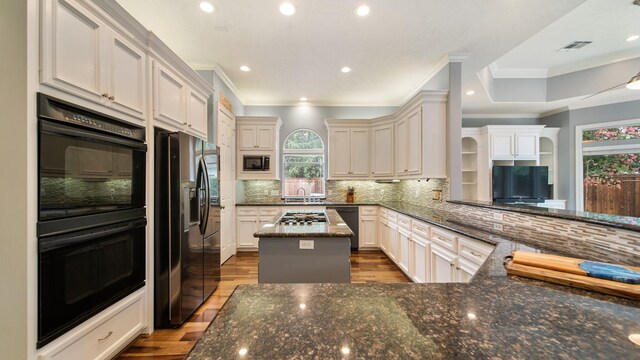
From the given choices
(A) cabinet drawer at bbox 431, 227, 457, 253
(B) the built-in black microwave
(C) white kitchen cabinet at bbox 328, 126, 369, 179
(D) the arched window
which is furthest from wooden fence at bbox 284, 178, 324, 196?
(A) cabinet drawer at bbox 431, 227, 457, 253

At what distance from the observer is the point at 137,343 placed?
1.93m

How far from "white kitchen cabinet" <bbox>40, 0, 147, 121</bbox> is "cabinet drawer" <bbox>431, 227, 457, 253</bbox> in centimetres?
290

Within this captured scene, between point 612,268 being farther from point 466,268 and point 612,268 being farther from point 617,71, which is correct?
point 617,71

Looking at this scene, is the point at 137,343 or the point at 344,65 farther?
the point at 344,65

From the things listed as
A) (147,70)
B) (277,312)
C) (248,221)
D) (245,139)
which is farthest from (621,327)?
(245,139)

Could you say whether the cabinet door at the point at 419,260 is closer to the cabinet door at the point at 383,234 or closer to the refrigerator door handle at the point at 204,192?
the cabinet door at the point at 383,234

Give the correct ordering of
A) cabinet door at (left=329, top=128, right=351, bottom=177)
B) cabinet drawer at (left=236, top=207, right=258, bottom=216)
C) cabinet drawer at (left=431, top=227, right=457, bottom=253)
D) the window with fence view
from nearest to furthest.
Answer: cabinet drawer at (left=431, top=227, right=457, bottom=253) < the window with fence view < cabinet drawer at (left=236, top=207, right=258, bottom=216) < cabinet door at (left=329, top=128, right=351, bottom=177)

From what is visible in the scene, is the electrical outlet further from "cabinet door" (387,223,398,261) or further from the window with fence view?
the window with fence view

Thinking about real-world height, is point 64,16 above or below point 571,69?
below

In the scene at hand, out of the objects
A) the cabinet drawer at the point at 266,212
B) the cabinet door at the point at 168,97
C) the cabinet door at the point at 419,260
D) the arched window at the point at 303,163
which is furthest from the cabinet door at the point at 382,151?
the cabinet door at the point at 168,97

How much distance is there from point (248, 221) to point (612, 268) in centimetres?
423

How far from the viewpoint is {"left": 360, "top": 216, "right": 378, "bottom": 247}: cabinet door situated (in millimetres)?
4414

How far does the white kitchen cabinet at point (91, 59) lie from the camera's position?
4.17 ft

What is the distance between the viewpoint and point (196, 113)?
9.35ft
